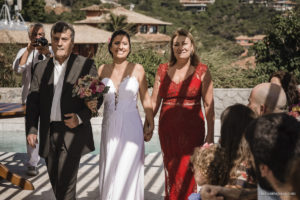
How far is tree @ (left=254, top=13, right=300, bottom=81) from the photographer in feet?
43.0

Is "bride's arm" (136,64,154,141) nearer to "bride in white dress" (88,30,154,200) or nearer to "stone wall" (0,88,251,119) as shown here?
"bride in white dress" (88,30,154,200)

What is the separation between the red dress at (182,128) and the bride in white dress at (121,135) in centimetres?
25

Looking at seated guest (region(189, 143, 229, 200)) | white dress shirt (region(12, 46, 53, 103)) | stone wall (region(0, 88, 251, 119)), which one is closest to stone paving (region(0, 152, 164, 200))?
white dress shirt (region(12, 46, 53, 103))

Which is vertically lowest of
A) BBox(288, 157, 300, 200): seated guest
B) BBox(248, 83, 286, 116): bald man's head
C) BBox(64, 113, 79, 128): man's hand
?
BBox(64, 113, 79, 128): man's hand

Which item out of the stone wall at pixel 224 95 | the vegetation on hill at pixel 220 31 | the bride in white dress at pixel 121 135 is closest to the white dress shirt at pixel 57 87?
the bride in white dress at pixel 121 135

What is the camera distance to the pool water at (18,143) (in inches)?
340

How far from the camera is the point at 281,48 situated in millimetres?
13703

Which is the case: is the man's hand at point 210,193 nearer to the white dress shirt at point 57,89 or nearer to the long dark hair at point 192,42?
the white dress shirt at point 57,89

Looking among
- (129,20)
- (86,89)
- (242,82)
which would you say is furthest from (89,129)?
(129,20)

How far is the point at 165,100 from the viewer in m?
3.77

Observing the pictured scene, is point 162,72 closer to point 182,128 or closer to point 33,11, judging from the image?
point 182,128

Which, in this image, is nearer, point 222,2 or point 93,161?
point 93,161

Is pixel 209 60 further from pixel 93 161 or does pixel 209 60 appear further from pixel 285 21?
pixel 93 161

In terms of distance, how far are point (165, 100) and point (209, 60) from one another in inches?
348
